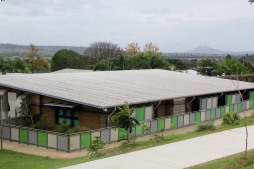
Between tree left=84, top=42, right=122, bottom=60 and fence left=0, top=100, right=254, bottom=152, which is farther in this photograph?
tree left=84, top=42, right=122, bottom=60

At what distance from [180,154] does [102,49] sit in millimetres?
133366

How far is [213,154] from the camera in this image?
54.9ft

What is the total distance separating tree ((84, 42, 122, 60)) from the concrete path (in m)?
121

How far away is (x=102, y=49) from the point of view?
148625 mm

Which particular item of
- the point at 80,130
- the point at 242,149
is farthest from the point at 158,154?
the point at 80,130

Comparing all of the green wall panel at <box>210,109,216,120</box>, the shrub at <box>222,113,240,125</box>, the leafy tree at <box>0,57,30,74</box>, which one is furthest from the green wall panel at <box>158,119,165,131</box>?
the leafy tree at <box>0,57,30,74</box>

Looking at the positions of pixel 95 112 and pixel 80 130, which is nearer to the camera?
pixel 80 130

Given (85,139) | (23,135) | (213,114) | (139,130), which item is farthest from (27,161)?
(213,114)

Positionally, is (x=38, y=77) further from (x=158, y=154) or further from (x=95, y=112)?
(x=158, y=154)

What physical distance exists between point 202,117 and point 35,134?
44.0ft

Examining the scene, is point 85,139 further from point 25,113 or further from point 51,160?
point 25,113

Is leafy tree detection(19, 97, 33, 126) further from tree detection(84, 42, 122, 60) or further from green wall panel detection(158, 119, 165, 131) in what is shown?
tree detection(84, 42, 122, 60)

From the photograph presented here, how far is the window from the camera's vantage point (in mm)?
26031

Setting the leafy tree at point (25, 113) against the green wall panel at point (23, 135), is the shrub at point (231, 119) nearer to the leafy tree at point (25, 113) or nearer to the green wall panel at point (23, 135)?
the green wall panel at point (23, 135)
